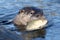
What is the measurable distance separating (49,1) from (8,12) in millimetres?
1701

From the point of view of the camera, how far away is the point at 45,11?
630 cm

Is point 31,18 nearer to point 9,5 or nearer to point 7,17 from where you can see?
point 7,17

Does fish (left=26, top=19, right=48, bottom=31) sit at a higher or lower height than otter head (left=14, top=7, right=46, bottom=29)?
lower

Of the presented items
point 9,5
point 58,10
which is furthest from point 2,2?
point 58,10

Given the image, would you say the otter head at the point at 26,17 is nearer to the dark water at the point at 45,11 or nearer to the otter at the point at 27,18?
the otter at the point at 27,18

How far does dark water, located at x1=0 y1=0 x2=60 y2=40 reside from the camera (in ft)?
16.2

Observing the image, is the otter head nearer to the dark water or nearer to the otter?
the otter

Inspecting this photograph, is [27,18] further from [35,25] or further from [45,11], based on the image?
[45,11]

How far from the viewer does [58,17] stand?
577cm

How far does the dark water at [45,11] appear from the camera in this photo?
16.2ft

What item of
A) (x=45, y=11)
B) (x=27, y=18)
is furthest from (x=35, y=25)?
(x=45, y=11)

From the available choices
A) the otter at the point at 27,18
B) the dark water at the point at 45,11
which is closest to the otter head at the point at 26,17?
the otter at the point at 27,18

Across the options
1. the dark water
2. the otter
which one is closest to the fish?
the otter

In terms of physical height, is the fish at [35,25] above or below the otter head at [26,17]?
below
